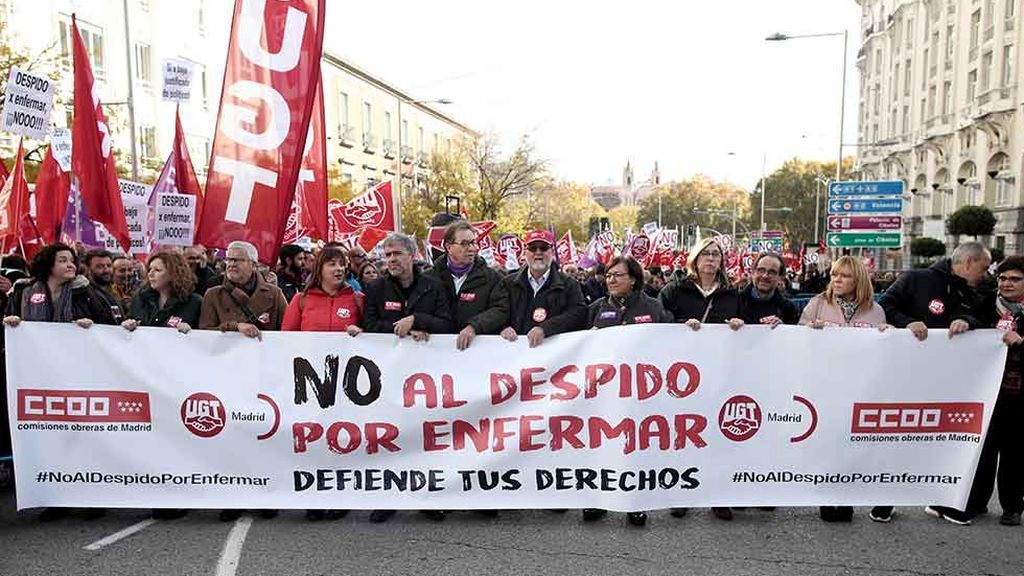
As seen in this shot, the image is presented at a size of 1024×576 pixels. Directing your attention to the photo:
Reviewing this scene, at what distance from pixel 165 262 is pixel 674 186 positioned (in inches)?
4497

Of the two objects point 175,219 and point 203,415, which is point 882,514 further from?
point 175,219

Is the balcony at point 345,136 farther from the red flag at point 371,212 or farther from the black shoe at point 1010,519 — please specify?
the black shoe at point 1010,519

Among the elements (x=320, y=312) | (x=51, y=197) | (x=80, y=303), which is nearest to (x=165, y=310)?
(x=80, y=303)

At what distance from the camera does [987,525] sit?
491 centimetres

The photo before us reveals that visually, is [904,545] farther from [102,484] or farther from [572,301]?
[102,484]

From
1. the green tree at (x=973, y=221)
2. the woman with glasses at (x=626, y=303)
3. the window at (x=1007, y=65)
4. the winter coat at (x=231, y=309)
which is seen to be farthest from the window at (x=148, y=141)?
the window at (x=1007, y=65)

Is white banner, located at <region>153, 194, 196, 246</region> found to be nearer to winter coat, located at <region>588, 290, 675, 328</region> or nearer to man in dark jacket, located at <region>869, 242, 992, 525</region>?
winter coat, located at <region>588, 290, 675, 328</region>

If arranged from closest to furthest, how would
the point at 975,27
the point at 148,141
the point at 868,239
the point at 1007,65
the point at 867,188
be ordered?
the point at 868,239, the point at 867,188, the point at 148,141, the point at 1007,65, the point at 975,27

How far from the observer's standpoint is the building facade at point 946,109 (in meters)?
43.1

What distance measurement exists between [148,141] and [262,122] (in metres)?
25.8

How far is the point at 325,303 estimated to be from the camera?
17.2 feet

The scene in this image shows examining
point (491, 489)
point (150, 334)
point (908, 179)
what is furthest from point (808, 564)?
point (908, 179)

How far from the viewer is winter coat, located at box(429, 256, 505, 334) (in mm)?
5238

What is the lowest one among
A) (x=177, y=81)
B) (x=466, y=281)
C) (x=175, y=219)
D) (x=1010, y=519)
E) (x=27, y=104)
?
(x=1010, y=519)
